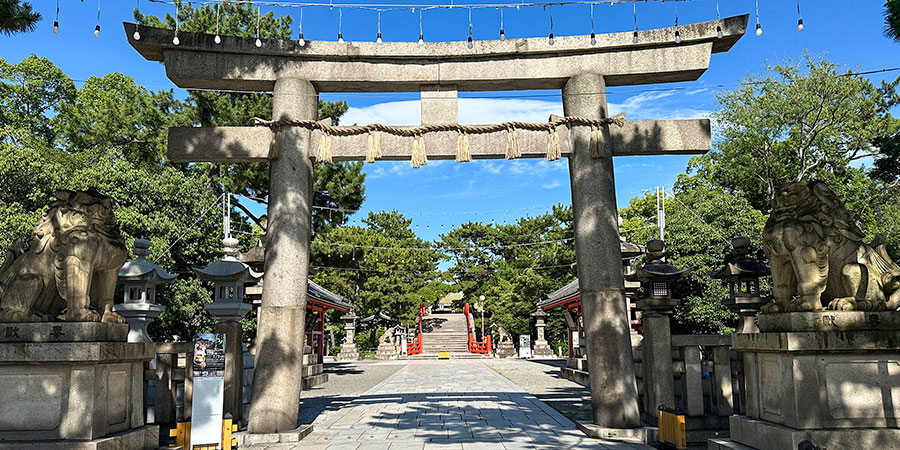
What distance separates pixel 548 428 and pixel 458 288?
3121 centimetres

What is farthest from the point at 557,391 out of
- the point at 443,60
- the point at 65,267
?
the point at 65,267

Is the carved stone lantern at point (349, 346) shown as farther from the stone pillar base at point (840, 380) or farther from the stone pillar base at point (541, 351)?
the stone pillar base at point (840, 380)

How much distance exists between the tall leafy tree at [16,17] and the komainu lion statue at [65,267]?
103 inches

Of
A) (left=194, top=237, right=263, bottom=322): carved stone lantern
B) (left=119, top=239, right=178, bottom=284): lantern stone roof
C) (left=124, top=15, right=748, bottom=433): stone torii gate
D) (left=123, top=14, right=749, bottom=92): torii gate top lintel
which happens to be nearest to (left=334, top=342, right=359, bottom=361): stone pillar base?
(left=194, top=237, right=263, bottom=322): carved stone lantern

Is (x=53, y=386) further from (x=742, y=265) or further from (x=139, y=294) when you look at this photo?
(x=742, y=265)

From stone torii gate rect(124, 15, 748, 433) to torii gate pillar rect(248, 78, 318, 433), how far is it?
0.01 meters

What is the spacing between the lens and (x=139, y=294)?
11422mm

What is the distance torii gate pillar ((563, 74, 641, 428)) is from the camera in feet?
25.0

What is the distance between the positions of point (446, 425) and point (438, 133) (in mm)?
4356

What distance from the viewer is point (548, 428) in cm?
842

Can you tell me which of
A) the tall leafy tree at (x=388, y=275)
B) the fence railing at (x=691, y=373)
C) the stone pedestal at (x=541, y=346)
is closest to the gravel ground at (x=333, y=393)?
the fence railing at (x=691, y=373)

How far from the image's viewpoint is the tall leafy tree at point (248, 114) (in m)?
22.5

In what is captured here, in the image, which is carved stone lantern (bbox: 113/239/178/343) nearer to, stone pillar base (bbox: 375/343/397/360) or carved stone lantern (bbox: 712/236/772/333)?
carved stone lantern (bbox: 712/236/772/333)

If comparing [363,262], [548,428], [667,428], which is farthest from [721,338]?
[363,262]
